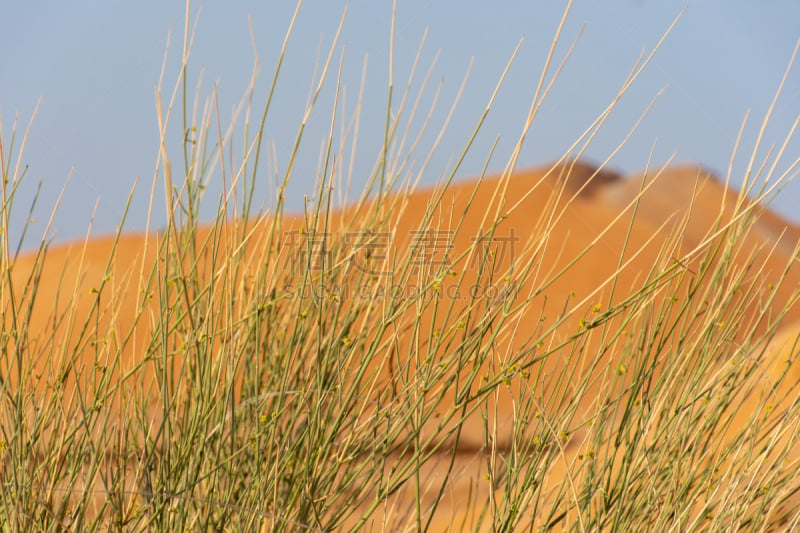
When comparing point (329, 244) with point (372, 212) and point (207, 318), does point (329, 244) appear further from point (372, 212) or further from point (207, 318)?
point (207, 318)

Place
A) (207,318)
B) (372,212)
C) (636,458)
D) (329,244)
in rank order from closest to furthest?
(207,318), (636,458), (372,212), (329,244)

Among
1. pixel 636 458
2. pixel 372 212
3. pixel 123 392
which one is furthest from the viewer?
pixel 372 212

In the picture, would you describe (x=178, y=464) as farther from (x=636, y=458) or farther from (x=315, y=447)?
(x=636, y=458)

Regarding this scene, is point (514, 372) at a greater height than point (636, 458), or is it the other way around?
point (514, 372)

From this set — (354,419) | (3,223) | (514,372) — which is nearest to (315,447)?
(354,419)

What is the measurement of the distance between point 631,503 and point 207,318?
0.74 meters

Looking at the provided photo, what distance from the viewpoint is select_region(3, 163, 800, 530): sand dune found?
124 cm

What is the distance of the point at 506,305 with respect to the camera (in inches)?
46.9

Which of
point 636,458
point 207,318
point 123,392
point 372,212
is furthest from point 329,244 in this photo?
point 636,458

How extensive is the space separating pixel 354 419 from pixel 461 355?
261mm

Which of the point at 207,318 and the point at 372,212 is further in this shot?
the point at 372,212

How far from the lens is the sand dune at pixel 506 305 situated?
1.24 m

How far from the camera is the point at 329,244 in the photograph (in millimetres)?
1957

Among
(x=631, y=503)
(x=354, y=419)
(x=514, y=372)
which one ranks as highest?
(x=514, y=372)
